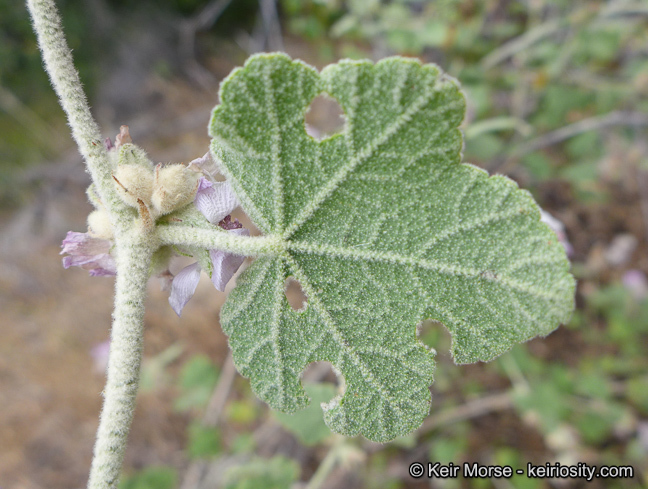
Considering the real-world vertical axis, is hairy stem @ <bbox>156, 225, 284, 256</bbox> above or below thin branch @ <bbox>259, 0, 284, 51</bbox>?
below

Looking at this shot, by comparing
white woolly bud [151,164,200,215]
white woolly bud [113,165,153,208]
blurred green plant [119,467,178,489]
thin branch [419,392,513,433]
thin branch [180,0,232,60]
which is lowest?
thin branch [419,392,513,433]

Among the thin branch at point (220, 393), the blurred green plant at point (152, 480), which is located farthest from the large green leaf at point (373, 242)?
the thin branch at point (220, 393)

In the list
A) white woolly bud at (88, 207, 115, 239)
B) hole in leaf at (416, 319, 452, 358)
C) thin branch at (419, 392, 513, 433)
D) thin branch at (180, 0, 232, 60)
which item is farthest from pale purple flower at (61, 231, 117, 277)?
thin branch at (180, 0, 232, 60)

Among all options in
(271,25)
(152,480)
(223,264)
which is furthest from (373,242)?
(271,25)

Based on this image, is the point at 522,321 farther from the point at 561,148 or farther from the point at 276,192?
the point at 561,148

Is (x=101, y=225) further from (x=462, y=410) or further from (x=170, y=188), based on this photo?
(x=462, y=410)

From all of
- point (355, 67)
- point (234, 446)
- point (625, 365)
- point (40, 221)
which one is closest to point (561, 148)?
point (625, 365)

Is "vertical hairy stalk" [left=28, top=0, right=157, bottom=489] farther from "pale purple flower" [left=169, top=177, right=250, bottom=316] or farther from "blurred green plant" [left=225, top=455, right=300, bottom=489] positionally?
"blurred green plant" [left=225, top=455, right=300, bottom=489]
